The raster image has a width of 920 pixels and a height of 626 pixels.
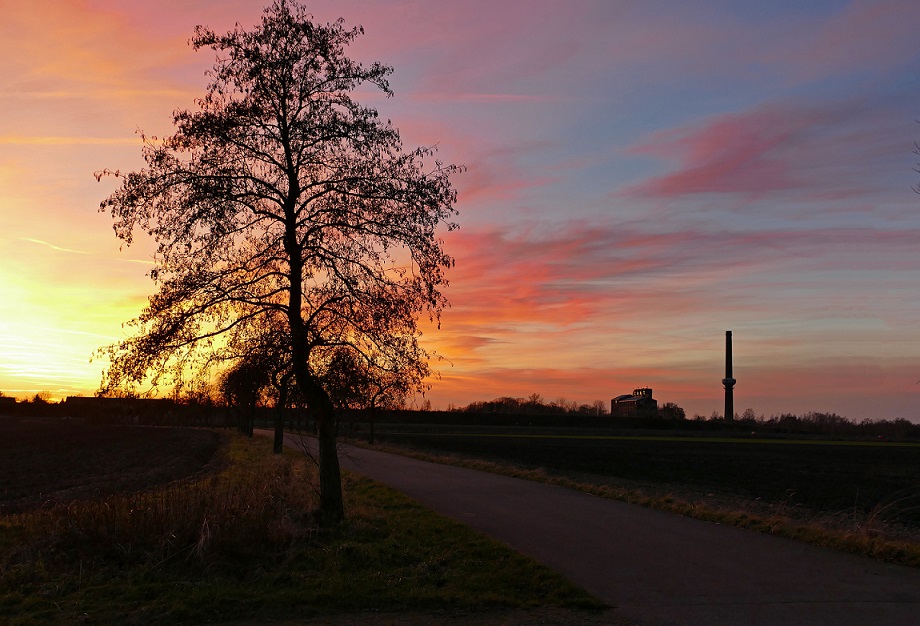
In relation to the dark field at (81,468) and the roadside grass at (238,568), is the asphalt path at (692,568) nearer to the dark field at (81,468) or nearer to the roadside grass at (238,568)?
the roadside grass at (238,568)

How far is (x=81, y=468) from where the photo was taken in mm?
40750

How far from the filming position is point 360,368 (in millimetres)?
15367

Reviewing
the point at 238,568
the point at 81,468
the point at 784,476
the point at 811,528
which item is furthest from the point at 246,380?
the point at 81,468

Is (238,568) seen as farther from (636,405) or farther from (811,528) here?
(636,405)

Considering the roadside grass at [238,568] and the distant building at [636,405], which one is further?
the distant building at [636,405]

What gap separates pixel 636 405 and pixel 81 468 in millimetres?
126087

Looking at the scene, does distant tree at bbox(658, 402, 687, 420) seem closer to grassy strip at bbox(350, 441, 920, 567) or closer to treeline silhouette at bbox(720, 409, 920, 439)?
treeline silhouette at bbox(720, 409, 920, 439)

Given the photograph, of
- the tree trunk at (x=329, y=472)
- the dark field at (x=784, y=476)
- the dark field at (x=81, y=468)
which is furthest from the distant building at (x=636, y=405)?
the tree trunk at (x=329, y=472)

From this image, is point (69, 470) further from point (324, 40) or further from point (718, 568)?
point (718, 568)

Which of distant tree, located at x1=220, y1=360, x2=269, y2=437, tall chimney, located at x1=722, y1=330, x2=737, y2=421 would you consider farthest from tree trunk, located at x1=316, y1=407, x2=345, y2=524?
tall chimney, located at x1=722, y1=330, x2=737, y2=421

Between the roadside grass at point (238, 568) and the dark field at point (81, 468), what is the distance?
17.7ft

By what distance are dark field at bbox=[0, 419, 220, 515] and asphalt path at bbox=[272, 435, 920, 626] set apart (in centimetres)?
943

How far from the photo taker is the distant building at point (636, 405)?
152 meters

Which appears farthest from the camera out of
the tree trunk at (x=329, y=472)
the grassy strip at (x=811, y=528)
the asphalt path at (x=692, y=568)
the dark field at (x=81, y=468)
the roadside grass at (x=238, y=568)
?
the dark field at (x=81, y=468)
